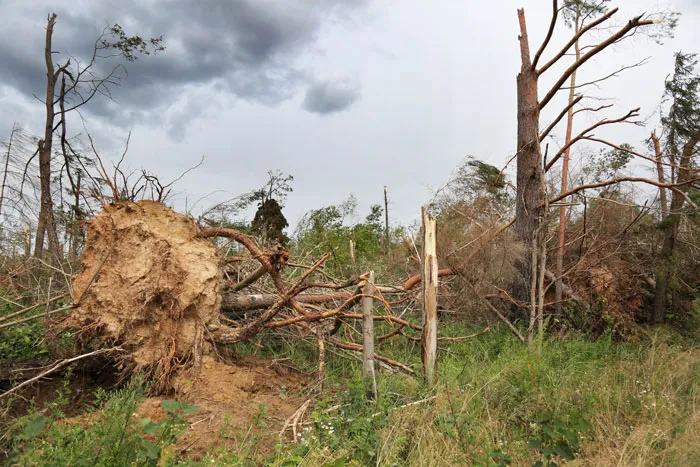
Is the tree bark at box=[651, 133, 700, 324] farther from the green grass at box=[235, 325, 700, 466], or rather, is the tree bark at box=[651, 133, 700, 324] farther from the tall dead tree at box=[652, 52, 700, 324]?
the green grass at box=[235, 325, 700, 466]

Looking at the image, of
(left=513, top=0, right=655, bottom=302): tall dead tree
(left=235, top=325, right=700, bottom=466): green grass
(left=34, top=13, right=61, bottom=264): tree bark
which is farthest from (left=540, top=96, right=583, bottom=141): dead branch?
(left=34, top=13, right=61, bottom=264): tree bark

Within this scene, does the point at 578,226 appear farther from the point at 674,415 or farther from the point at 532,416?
the point at 532,416

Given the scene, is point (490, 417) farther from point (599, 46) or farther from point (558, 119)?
point (599, 46)

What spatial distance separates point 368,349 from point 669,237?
753 cm

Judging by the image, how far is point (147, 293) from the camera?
5.44 m

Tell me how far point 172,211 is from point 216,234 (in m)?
0.59

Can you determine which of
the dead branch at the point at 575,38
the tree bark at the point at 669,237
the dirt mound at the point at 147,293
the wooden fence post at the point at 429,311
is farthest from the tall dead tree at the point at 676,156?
the dirt mound at the point at 147,293

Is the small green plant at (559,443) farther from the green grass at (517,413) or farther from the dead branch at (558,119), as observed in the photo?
the dead branch at (558,119)

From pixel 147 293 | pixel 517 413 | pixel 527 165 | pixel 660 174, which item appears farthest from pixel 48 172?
pixel 660 174

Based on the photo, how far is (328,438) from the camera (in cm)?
429

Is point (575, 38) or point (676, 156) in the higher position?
point (575, 38)

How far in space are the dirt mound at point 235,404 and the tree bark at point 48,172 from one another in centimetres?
554

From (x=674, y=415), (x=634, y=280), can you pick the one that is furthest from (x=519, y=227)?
(x=674, y=415)

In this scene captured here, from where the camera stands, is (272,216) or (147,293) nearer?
A: (147,293)
